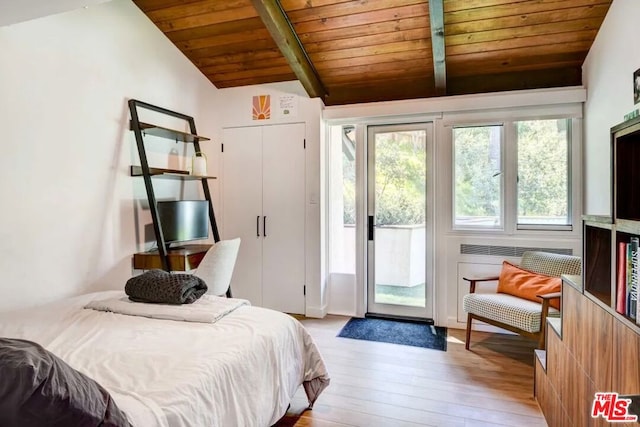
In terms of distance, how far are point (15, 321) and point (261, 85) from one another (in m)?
3.02

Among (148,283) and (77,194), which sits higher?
(77,194)

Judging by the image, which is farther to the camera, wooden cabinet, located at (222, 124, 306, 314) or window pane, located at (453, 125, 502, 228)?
wooden cabinet, located at (222, 124, 306, 314)

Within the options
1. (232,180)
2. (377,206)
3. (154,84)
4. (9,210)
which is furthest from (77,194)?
(377,206)

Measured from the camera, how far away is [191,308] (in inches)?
77.7

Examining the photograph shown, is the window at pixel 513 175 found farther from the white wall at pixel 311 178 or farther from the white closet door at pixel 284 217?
the white closet door at pixel 284 217

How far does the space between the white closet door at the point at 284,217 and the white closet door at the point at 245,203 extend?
8 cm

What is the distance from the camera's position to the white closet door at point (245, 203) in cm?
404

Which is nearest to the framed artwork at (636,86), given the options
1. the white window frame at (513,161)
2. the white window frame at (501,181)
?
the white window frame at (513,161)

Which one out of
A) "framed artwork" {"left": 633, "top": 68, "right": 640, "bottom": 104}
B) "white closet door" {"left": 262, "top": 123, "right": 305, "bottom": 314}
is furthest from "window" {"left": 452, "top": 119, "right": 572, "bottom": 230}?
"white closet door" {"left": 262, "top": 123, "right": 305, "bottom": 314}

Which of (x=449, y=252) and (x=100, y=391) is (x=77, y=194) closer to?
(x=100, y=391)

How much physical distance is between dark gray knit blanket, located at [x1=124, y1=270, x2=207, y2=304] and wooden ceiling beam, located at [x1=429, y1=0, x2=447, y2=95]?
2472 mm

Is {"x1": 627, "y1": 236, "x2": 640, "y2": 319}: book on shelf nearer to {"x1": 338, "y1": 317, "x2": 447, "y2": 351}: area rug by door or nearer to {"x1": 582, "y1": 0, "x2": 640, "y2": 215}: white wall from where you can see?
{"x1": 582, "y1": 0, "x2": 640, "y2": 215}: white wall

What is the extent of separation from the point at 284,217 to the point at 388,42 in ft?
6.49

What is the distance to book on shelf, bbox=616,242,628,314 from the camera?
1235mm
